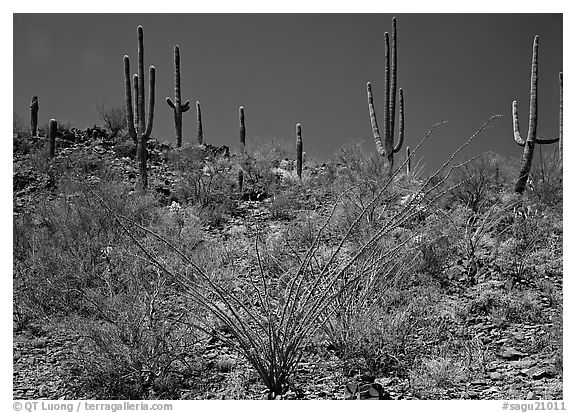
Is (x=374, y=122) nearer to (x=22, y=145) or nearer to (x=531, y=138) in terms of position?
(x=531, y=138)

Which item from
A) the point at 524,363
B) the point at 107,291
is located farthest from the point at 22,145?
the point at 524,363

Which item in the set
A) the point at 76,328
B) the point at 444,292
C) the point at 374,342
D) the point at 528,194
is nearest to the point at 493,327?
the point at 444,292

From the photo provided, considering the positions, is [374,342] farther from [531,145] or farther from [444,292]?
[531,145]

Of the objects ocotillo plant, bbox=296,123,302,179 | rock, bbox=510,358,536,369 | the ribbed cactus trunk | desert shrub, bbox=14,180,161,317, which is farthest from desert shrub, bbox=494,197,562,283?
the ribbed cactus trunk

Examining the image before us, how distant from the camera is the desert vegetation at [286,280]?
7.03 metres

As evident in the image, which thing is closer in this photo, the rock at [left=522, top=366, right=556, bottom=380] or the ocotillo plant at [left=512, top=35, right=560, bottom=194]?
the rock at [left=522, top=366, right=556, bottom=380]

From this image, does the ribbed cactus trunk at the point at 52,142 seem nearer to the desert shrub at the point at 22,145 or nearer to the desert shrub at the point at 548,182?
the desert shrub at the point at 22,145

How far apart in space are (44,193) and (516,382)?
13949mm

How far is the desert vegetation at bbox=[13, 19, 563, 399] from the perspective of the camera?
703 centimetres

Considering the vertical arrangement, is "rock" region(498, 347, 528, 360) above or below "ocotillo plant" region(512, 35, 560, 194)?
below

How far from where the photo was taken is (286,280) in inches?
408

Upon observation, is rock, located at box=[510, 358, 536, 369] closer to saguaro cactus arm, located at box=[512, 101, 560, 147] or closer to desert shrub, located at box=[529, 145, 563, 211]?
desert shrub, located at box=[529, 145, 563, 211]

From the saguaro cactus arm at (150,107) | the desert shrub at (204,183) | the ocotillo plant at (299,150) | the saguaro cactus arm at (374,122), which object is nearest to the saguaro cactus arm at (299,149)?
the ocotillo plant at (299,150)

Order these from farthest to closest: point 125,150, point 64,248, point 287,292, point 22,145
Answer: point 22,145 < point 125,150 < point 64,248 < point 287,292
